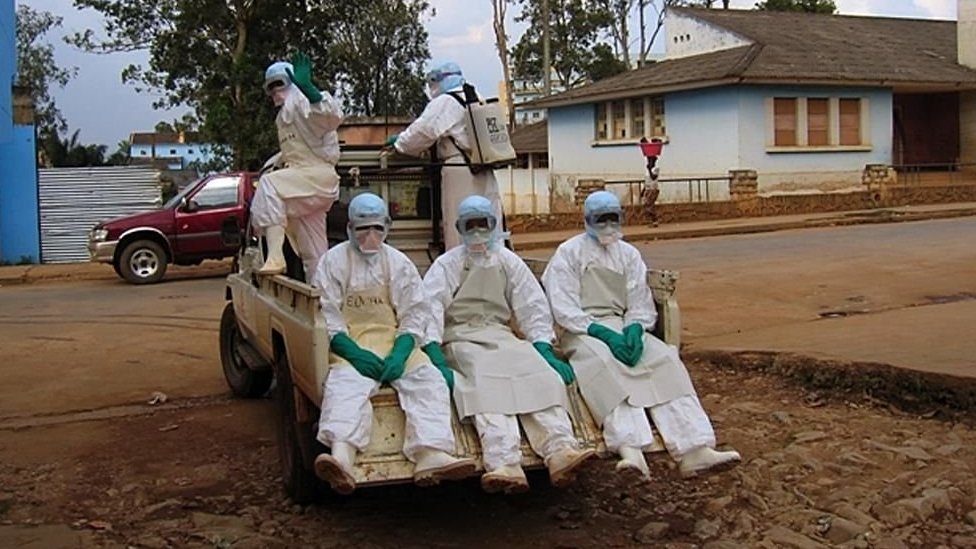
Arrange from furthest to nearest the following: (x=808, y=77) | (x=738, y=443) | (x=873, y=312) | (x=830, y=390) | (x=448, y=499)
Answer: (x=808, y=77), (x=873, y=312), (x=830, y=390), (x=738, y=443), (x=448, y=499)

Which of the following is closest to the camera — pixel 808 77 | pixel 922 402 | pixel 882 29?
pixel 922 402

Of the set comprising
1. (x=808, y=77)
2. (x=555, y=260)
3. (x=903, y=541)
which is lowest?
(x=903, y=541)

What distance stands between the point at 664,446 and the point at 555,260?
142cm

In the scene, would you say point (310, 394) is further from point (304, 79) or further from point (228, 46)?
point (228, 46)

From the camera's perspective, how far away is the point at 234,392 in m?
9.62

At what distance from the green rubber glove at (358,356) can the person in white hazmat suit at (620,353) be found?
103cm

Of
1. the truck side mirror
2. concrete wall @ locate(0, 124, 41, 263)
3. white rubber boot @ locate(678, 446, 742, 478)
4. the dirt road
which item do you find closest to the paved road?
the dirt road

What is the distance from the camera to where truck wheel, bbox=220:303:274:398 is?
9344 mm

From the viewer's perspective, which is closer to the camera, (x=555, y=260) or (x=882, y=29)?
(x=555, y=260)

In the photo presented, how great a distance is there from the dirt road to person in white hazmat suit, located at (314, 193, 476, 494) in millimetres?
687

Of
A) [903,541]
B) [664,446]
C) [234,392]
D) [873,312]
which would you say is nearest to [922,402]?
[903,541]

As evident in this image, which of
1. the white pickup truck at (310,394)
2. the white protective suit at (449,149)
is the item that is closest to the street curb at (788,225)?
the white protective suit at (449,149)

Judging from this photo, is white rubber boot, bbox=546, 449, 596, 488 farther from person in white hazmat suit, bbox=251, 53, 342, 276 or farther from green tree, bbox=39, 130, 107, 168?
green tree, bbox=39, 130, 107, 168

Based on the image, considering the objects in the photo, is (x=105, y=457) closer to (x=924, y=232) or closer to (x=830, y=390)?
(x=830, y=390)
